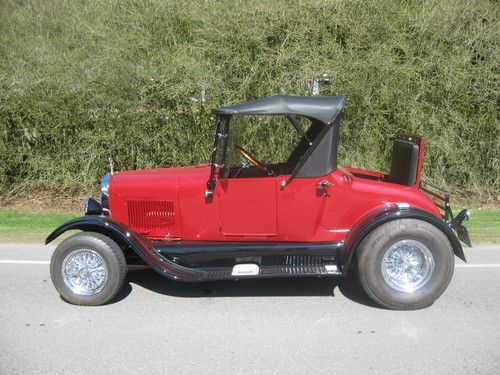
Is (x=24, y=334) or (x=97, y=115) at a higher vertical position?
(x=97, y=115)

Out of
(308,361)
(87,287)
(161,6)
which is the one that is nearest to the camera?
(308,361)

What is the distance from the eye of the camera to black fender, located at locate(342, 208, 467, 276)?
462 centimetres

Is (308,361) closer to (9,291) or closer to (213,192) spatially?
(213,192)

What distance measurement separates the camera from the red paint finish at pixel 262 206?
4.82m

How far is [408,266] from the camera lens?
472 centimetres

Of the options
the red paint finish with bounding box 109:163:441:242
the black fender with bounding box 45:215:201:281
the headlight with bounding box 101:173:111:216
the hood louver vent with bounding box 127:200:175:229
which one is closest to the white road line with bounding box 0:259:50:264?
the headlight with bounding box 101:173:111:216

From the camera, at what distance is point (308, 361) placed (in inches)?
144

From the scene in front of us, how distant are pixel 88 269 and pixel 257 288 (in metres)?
1.61

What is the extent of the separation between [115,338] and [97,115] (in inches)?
235

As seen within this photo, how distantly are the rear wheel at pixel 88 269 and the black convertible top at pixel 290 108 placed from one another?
61.7 inches

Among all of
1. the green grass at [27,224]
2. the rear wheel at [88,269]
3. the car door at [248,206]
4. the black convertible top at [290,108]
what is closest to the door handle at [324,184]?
the car door at [248,206]

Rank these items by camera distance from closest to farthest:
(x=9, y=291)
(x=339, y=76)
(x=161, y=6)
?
(x=9, y=291) → (x=339, y=76) → (x=161, y=6)

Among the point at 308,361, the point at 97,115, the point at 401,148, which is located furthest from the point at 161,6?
the point at 308,361

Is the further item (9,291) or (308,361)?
(9,291)
